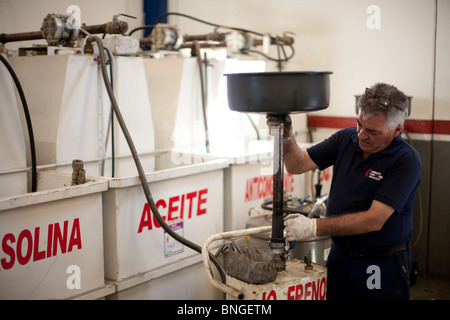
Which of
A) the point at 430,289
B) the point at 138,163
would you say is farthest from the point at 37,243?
the point at 430,289

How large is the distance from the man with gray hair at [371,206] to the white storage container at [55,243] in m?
0.77

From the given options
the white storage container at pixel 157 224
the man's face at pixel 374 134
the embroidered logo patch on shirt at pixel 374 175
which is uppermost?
the man's face at pixel 374 134

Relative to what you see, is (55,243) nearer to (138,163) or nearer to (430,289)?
(138,163)

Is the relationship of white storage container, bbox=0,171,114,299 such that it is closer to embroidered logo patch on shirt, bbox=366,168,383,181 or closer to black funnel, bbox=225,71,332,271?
black funnel, bbox=225,71,332,271

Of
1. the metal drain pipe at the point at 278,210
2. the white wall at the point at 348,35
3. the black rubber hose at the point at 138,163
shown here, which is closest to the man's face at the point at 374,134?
the metal drain pipe at the point at 278,210

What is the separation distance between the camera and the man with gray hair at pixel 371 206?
1.63 meters

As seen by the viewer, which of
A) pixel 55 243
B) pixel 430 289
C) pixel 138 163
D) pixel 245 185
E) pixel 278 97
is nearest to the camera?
pixel 278 97

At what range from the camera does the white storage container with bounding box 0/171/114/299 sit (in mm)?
1681

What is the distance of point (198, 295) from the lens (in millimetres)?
2453

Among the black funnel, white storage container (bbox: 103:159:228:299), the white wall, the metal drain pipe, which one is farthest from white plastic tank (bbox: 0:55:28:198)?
the white wall

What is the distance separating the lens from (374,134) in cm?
169

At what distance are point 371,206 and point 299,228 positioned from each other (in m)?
0.25

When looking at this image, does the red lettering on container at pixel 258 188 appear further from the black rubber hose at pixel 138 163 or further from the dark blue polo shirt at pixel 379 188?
the dark blue polo shirt at pixel 379 188

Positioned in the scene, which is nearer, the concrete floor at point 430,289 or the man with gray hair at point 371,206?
the man with gray hair at point 371,206
